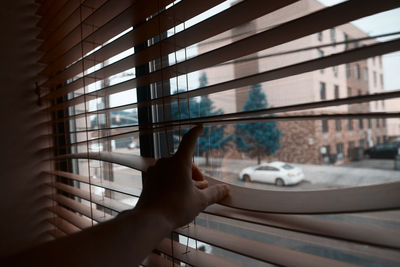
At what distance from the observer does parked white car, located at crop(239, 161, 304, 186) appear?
2.59 feet

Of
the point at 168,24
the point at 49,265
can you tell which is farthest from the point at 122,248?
the point at 168,24

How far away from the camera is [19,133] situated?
1.65 m

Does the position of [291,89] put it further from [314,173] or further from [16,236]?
[16,236]

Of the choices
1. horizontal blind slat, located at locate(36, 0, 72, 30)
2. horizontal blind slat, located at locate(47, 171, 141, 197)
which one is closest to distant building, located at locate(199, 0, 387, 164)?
horizontal blind slat, located at locate(47, 171, 141, 197)

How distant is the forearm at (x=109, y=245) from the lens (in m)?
0.44

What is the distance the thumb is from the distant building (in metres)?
0.26

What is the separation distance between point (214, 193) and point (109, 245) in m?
0.25

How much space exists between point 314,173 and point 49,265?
2.17ft

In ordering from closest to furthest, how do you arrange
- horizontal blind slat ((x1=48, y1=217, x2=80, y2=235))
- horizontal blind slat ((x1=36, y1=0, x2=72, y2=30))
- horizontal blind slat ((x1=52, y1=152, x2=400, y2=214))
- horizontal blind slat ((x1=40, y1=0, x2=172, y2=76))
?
horizontal blind slat ((x1=52, y1=152, x2=400, y2=214))
horizontal blind slat ((x1=40, y1=0, x2=172, y2=76))
horizontal blind slat ((x1=36, y1=0, x2=72, y2=30))
horizontal blind slat ((x1=48, y1=217, x2=80, y2=235))

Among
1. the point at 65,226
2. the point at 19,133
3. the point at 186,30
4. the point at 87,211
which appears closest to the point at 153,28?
the point at 186,30

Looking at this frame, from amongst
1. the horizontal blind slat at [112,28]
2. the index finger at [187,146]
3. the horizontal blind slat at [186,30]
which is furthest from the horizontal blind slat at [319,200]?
the horizontal blind slat at [112,28]

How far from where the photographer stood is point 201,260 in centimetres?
70

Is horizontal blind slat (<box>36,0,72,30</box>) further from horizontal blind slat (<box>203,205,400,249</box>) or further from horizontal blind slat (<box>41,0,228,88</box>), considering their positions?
horizontal blind slat (<box>203,205,400,249</box>)

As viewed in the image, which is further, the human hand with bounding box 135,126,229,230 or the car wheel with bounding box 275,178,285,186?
the car wheel with bounding box 275,178,285,186
